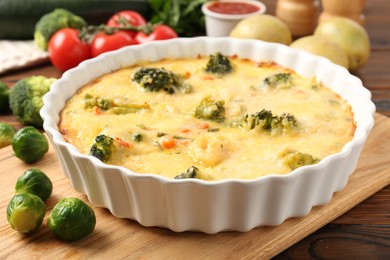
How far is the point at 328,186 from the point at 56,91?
7.15 feet

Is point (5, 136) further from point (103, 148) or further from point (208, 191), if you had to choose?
point (208, 191)

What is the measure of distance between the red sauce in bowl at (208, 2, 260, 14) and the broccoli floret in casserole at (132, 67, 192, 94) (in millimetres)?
2670

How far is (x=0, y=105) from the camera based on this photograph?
571 centimetres

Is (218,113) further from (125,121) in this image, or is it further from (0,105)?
(0,105)

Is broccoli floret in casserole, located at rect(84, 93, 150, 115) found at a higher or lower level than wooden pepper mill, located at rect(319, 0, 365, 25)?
higher

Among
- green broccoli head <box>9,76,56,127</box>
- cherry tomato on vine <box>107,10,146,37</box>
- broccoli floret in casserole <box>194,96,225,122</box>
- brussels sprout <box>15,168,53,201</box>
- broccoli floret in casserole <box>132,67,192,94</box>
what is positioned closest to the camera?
brussels sprout <box>15,168,53,201</box>

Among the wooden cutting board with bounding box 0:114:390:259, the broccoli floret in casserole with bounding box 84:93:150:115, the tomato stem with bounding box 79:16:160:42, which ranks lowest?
the tomato stem with bounding box 79:16:160:42

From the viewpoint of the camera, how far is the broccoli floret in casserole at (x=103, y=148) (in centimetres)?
385

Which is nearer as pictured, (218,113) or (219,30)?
(218,113)

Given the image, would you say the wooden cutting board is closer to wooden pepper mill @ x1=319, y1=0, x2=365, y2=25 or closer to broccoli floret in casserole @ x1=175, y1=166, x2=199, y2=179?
broccoli floret in casserole @ x1=175, y1=166, x2=199, y2=179

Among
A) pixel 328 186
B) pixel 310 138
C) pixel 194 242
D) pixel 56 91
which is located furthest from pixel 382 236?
pixel 56 91

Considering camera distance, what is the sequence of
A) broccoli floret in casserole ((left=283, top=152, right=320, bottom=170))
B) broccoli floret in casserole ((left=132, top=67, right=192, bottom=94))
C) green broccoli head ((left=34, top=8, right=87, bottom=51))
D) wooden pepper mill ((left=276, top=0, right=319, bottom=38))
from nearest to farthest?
broccoli floret in casserole ((left=283, top=152, right=320, bottom=170)), broccoli floret in casserole ((left=132, top=67, right=192, bottom=94)), green broccoli head ((left=34, top=8, right=87, bottom=51)), wooden pepper mill ((left=276, top=0, right=319, bottom=38))

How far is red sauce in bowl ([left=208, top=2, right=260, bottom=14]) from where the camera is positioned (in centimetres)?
737

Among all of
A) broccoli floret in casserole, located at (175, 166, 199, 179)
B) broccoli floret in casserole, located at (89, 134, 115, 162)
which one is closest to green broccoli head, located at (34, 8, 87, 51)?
broccoli floret in casserole, located at (89, 134, 115, 162)
